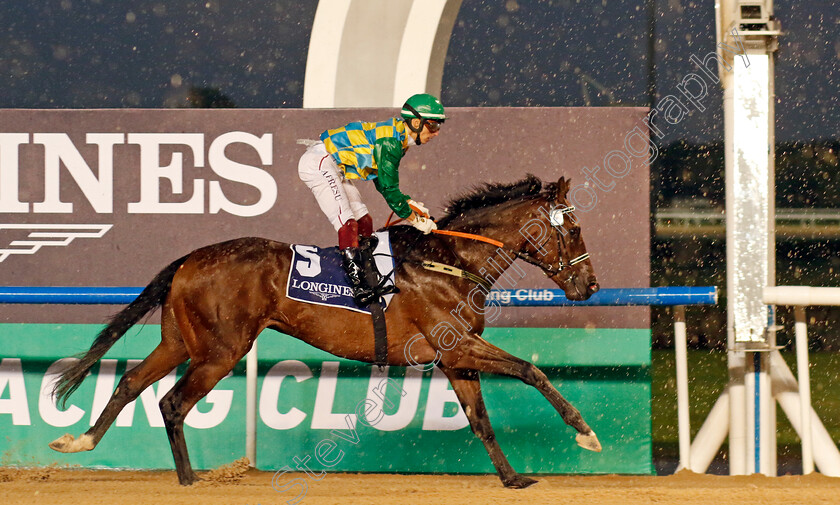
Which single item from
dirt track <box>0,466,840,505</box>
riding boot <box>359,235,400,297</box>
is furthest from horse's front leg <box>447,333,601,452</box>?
riding boot <box>359,235,400,297</box>

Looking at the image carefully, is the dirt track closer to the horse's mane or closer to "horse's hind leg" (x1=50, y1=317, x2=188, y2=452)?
"horse's hind leg" (x1=50, y1=317, x2=188, y2=452)

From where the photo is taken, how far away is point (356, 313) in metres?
4.43

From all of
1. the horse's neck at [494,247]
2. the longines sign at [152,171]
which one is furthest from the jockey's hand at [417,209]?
the longines sign at [152,171]

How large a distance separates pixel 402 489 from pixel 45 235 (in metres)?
2.43

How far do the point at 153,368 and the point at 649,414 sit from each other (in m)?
2.53

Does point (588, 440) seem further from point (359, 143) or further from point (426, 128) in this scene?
point (359, 143)

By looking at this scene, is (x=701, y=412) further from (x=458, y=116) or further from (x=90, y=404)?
(x=90, y=404)

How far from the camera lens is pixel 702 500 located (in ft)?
12.8

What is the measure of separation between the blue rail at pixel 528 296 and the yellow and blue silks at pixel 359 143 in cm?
92

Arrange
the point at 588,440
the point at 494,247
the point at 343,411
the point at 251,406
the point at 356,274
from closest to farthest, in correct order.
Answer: the point at 588,440 < the point at 356,274 < the point at 494,247 < the point at 251,406 < the point at 343,411

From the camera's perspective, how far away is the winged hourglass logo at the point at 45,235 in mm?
5133

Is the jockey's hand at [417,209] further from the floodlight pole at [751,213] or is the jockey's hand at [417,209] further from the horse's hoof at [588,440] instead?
the floodlight pole at [751,213]

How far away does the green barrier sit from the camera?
4957 millimetres

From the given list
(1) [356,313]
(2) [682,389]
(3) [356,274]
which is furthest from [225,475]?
(2) [682,389]
